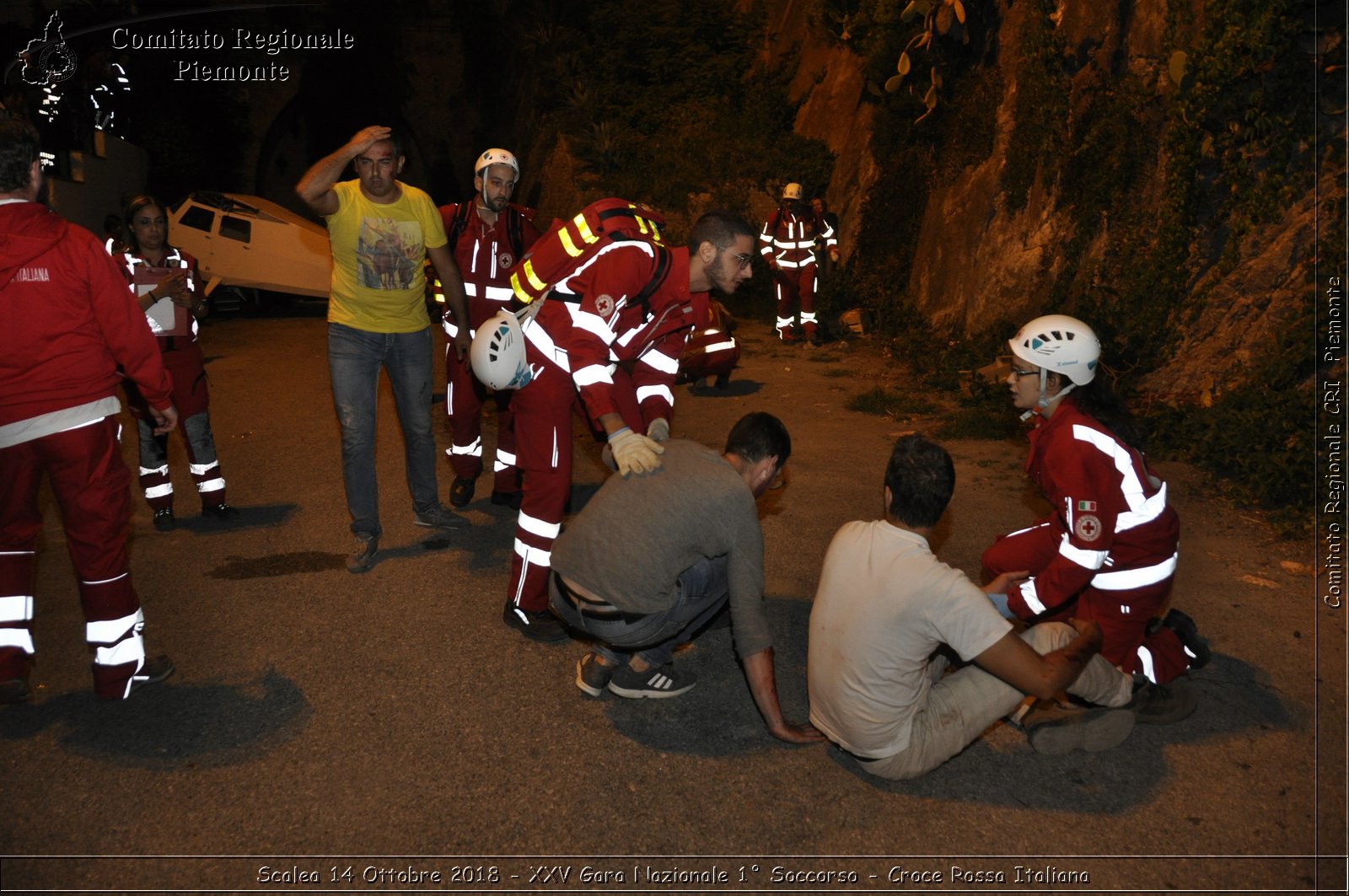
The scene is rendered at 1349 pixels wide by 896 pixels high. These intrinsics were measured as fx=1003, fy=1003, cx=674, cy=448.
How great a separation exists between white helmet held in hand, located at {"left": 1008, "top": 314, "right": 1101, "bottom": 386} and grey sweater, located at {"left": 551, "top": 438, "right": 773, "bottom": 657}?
1.53 m

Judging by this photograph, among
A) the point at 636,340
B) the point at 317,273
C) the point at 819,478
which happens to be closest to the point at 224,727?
the point at 636,340

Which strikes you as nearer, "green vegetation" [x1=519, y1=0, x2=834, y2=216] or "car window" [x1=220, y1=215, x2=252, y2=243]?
"car window" [x1=220, y1=215, x2=252, y2=243]

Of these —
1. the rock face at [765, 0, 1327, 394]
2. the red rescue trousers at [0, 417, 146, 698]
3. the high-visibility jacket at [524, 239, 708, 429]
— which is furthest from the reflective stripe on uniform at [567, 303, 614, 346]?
the rock face at [765, 0, 1327, 394]

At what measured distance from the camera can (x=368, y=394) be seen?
5883 millimetres

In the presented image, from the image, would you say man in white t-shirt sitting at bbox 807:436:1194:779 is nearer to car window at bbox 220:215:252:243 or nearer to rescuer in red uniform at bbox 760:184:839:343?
rescuer in red uniform at bbox 760:184:839:343

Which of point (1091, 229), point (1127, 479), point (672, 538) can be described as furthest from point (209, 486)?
point (1091, 229)

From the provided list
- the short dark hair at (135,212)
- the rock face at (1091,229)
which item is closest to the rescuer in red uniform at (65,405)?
the short dark hair at (135,212)

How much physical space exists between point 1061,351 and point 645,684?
232 cm

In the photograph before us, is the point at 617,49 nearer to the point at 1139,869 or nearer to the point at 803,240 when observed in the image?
the point at 803,240

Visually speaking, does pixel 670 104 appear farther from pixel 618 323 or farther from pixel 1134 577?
pixel 1134 577

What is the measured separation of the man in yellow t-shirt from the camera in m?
5.64

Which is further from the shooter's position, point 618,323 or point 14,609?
point 618,323

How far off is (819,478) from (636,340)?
337cm

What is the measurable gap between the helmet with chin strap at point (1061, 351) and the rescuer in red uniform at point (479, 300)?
3.75m
